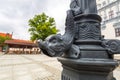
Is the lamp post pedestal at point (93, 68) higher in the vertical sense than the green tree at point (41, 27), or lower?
lower

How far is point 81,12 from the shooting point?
1.16 metres

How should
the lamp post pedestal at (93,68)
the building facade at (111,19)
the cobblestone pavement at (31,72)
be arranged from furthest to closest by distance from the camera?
the building facade at (111,19), the cobblestone pavement at (31,72), the lamp post pedestal at (93,68)

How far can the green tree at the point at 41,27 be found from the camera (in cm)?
2347

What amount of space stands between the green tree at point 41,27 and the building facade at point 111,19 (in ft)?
32.8

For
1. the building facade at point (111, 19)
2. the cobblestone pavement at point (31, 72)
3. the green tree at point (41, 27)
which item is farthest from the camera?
the green tree at point (41, 27)

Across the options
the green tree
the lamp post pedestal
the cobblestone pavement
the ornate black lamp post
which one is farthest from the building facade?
the lamp post pedestal

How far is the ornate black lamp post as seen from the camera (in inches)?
35.9

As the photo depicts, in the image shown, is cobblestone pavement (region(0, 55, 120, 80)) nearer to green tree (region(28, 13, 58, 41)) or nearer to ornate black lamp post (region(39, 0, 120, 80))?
ornate black lamp post (region(39, 0, 120, 80))

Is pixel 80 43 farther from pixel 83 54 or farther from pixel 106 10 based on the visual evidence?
pixel 106 10

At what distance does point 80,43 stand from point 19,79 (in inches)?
145

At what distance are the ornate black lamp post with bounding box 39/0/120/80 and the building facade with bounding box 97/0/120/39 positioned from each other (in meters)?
20.3

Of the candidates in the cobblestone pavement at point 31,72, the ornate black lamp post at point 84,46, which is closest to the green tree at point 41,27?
the cobblestone pavement at point 31,72

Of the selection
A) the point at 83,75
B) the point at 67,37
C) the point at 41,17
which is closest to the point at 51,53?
the point at 67,37

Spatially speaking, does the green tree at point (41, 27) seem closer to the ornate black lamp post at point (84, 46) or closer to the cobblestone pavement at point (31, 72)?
the cobblestone pavement at point (31, 72)
